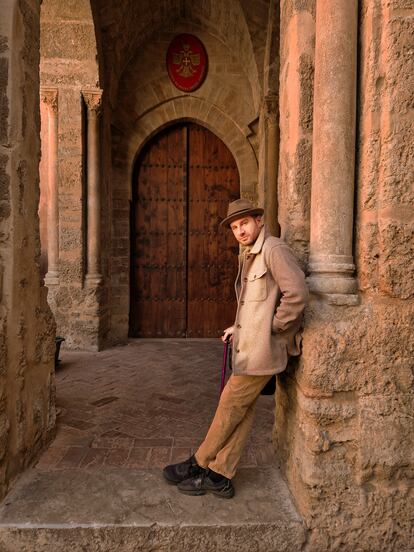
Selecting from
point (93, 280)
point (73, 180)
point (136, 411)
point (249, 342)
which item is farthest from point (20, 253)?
point (73, 180)

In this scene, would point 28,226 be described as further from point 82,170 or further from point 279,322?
point 82,170

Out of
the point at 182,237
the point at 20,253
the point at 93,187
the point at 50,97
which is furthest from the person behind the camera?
the point at 182,237

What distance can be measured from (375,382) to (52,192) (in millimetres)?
5171

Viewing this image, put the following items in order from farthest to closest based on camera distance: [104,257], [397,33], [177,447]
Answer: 1. [104,257]
2. [177,447]
3. [397,33]

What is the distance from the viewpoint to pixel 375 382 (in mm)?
1923

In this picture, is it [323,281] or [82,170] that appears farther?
[82,170]

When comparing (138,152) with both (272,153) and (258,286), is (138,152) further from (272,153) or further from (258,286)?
(258,286)

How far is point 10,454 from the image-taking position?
2213 mm

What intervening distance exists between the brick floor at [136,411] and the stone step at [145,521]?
32 cm

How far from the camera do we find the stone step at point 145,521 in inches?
74.1

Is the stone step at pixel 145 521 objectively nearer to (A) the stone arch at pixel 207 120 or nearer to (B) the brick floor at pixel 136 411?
(B) the brick floor at pixel 136 411

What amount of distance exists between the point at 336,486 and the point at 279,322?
849 mm

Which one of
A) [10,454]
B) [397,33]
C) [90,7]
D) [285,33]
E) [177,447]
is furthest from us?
[90,7]

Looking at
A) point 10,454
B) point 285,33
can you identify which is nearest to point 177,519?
point 10,454
